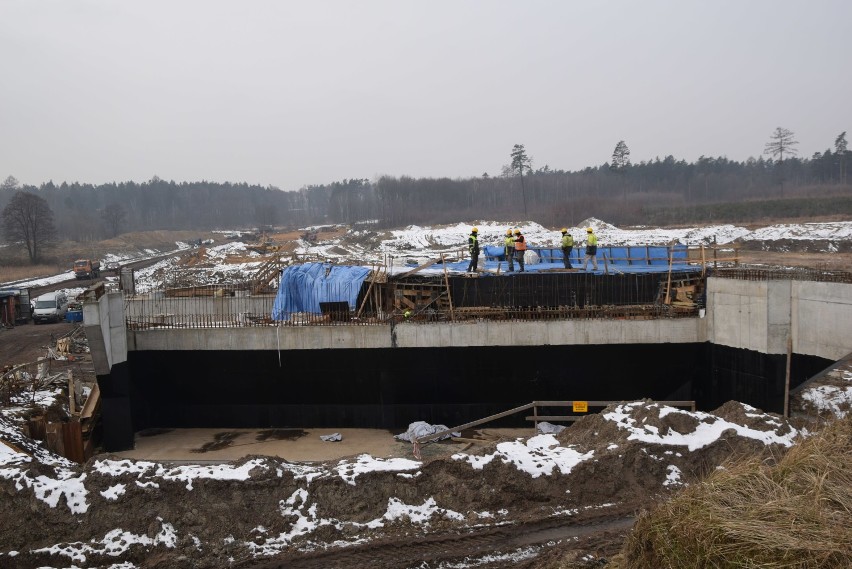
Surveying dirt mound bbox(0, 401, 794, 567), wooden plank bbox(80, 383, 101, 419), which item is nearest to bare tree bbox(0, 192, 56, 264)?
wooden plank bbox(80, 383, 101, 419)

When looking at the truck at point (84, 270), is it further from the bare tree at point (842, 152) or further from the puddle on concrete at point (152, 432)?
the bare tree at point (842, 152)

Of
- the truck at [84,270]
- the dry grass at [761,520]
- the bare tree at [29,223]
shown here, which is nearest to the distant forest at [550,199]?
the bare tree at [29,223]

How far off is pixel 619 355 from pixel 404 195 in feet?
280

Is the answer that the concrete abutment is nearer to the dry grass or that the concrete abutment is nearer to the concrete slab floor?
the concrete slab floor

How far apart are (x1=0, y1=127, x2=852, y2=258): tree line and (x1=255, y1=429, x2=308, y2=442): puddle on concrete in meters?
47.3

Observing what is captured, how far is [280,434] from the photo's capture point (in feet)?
55.6

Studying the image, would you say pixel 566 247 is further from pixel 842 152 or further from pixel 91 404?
pixel 842 152

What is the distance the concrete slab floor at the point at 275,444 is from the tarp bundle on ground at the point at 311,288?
3988mm

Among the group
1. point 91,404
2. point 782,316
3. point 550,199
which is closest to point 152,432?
point 91,404

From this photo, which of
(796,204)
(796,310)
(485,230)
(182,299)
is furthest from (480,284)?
(796,204)

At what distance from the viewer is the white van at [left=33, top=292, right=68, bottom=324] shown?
95.1 ft

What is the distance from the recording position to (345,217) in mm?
125812

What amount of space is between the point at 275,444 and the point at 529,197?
3357 inches

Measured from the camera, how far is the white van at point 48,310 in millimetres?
29000
